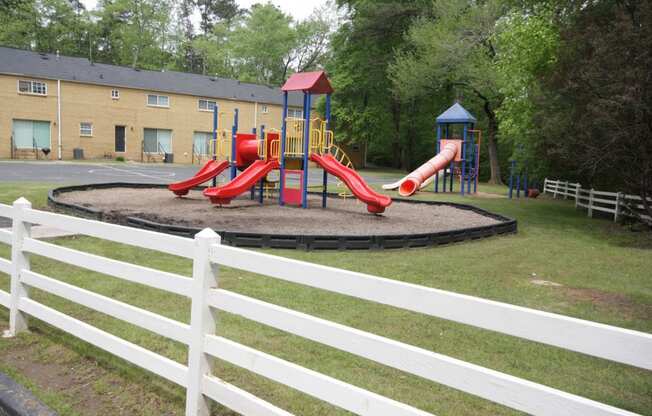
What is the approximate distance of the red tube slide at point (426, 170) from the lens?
2427 centimetres

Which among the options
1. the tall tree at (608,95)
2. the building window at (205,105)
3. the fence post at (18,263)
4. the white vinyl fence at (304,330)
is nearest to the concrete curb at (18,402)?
the white vinyl fence at (304,330)

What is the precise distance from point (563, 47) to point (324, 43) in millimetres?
56777

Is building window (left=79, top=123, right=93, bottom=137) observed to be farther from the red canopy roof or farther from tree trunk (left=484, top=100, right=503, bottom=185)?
the red canopy roof

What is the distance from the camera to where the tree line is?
12562mm

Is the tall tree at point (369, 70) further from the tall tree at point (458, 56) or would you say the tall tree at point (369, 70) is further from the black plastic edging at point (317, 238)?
the black plastic edging at point (317, 238)

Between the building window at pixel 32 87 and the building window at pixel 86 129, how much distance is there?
3353 mm

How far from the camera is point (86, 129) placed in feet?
138

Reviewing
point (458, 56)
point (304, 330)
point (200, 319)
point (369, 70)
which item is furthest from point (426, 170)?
point (369, 70)

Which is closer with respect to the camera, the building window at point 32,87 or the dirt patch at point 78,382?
the dirt patch at point 78,382

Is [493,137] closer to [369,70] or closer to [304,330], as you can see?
[369,70]

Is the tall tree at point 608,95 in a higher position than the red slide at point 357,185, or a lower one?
higher

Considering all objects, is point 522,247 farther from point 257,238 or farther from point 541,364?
point 541,364

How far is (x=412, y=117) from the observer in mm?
48844

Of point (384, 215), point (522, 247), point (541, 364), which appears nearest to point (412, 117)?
point (384, 215)
